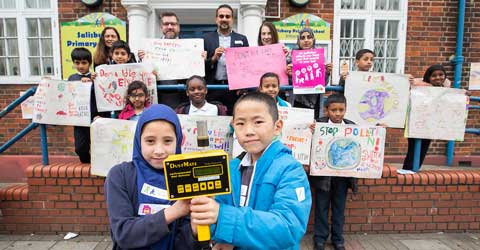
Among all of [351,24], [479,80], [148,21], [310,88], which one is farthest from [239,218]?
→ [479,80]

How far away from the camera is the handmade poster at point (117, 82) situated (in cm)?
296

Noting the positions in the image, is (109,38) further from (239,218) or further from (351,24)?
(351,24)

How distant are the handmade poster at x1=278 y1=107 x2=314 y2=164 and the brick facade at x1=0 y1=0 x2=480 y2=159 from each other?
3.17 meters

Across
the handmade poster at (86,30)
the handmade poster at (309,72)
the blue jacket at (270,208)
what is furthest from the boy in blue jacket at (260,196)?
the handmade poster at (86,30)

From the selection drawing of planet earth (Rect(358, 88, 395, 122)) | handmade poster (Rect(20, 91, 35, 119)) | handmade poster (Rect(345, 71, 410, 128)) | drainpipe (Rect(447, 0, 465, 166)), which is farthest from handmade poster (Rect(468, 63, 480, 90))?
handmade poster (Rect(20, 91, 35, 119))

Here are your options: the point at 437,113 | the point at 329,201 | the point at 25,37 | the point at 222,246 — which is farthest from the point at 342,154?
the point at 25,37

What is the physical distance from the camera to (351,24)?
571 centimetres

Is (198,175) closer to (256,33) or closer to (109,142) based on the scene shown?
(109,142)

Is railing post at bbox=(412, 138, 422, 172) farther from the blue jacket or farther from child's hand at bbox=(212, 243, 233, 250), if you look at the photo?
child's hand at bbox=(212, 243, 233, 250)

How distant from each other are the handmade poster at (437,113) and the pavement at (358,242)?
1.13 metres

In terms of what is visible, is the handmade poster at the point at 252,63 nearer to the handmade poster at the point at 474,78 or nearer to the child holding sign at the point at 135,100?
the child holding sign at the point at 135,100

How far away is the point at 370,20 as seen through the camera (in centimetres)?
573

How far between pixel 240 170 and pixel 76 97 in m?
2.43

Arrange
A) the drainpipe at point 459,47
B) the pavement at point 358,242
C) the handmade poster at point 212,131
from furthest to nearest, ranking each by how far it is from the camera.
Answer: the drainpipe at point 459,47 → the pavement at point 358,242 → the handmade poster at point 212,131
